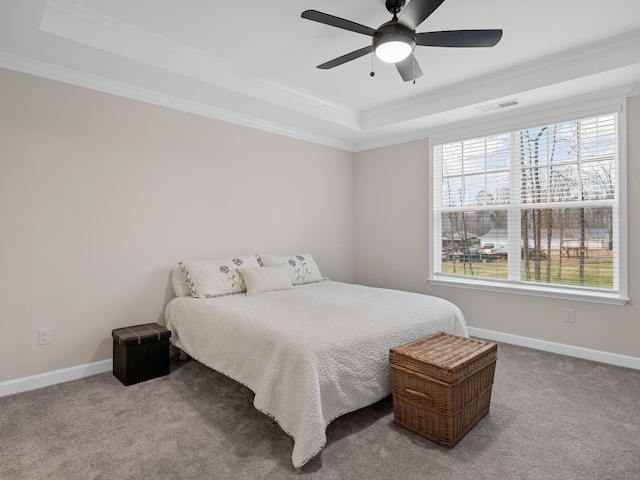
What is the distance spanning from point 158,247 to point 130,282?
1.30 feet

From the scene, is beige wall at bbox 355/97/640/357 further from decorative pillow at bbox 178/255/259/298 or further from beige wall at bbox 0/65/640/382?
decorative pillow at bbox 178/255/259/298

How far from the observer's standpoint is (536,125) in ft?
12.3

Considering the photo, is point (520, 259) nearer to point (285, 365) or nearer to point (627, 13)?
point (627, 13)

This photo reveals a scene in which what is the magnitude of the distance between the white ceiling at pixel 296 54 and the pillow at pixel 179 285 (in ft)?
5.41

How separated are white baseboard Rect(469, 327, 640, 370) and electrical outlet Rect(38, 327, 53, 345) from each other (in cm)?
405

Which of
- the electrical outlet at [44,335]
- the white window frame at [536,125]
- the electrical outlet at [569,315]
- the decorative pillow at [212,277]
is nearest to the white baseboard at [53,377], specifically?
the electrical outlet at [44,335]

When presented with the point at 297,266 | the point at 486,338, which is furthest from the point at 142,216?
the point at 486,338

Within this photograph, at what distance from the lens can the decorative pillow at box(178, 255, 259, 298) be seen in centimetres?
333

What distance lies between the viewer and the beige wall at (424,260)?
10.5ft

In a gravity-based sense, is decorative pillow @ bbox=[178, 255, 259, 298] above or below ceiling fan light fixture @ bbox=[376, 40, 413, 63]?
below

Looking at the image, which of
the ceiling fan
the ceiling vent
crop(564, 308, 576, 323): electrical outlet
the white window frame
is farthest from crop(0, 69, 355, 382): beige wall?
crop(564, 308, 576, 323): electrical outlet

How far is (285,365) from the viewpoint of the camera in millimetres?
2062

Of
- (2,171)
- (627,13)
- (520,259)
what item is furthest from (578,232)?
(2,171)

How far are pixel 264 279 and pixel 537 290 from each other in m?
2.75
